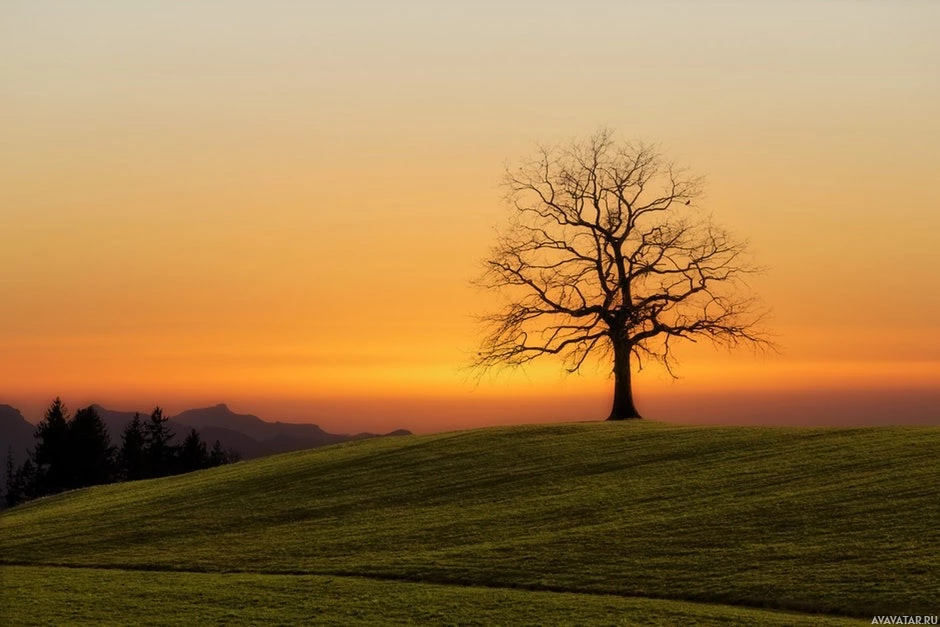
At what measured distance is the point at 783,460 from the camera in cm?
3762

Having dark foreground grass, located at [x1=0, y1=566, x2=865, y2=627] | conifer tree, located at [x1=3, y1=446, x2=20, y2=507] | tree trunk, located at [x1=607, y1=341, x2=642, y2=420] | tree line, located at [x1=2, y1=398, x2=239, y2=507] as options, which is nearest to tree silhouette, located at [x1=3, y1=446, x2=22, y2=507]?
conifer tree, located at [x1=3, y1=446, x2=20, y2=507]

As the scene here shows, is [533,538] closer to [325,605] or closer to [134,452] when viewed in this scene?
[325,605]

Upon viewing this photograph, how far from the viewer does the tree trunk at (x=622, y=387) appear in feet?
189

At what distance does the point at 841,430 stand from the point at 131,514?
30003 millimetres

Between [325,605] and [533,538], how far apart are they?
7.79 m

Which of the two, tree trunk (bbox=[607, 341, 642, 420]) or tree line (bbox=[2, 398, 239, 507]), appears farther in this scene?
tree line (bbox=[2, 398, 239, 507])

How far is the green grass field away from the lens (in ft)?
77.1

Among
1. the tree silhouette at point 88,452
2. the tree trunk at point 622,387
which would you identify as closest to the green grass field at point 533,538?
the tree trunk at point 622,387

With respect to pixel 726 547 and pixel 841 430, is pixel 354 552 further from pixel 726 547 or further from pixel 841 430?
pixel 841 430

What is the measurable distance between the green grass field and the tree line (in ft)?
252

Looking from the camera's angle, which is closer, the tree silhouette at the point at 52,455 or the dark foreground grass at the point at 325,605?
the dark foreground grass at the point at 325,605

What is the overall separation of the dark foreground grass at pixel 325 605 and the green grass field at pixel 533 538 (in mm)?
94

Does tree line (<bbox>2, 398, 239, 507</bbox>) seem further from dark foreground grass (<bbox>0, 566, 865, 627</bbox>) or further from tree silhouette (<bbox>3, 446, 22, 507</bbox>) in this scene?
dark foreground grass (<bbox>0, 566, 865, 627</bbox>)

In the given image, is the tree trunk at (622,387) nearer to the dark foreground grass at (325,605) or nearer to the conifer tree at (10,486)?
the dark foreground grass at (325,605)
